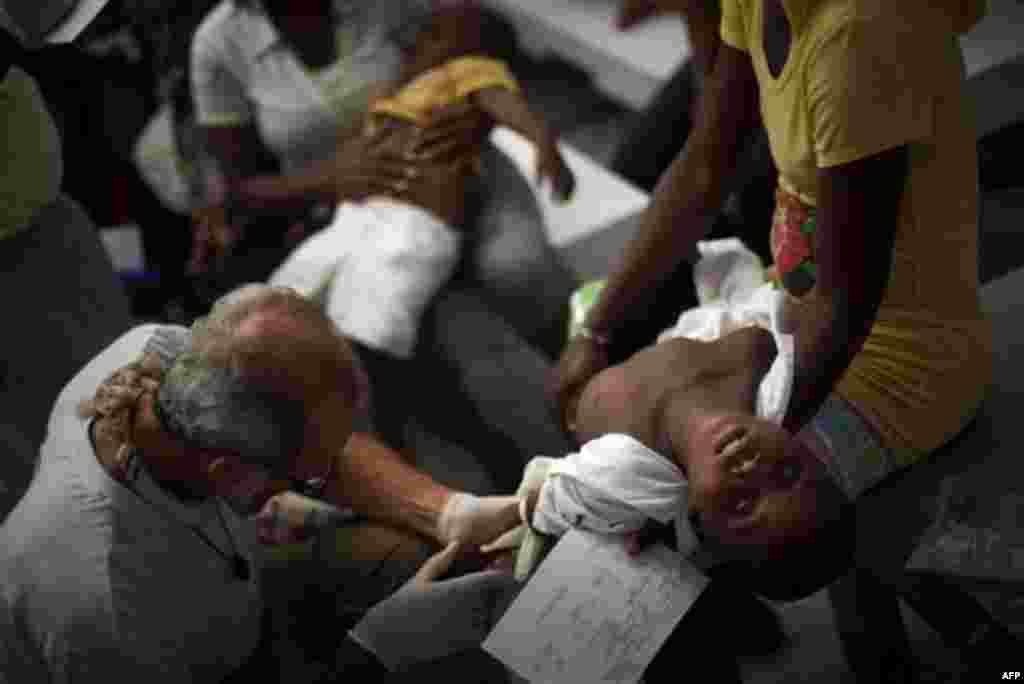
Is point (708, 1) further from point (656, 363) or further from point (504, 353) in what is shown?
point (504, 353)

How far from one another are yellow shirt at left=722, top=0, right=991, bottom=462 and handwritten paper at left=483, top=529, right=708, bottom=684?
0.31m

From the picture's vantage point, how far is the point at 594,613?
1.25m

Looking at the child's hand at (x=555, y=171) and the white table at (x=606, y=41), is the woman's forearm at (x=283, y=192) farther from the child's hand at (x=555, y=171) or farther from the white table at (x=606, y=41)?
the white table at (x=606, y=41)

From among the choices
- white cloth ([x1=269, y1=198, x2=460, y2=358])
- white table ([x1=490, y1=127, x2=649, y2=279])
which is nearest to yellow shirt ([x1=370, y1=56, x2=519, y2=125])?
white cloth ([x1=269, y1=198, x2=460, y2=358])

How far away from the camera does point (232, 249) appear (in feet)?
8.04

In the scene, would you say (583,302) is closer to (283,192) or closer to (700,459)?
(700,459)

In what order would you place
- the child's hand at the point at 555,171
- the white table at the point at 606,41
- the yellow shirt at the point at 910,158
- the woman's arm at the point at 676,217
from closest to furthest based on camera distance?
the yellow shirt at the point at 910,158 → the woman's arm at the point at 676,217 → the child's hand at the point at 555,171 → the white table at the point at 606,41

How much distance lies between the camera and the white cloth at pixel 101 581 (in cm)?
137

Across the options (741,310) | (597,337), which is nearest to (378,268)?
(597,337)

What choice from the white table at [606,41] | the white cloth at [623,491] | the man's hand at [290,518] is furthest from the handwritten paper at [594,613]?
the white table at [606,41]

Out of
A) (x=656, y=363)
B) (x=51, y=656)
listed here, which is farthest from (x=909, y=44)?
(x=51, y=656)

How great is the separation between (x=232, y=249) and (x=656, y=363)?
123cm

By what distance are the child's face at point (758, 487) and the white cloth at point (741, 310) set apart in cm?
8

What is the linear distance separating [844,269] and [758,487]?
242 mm
